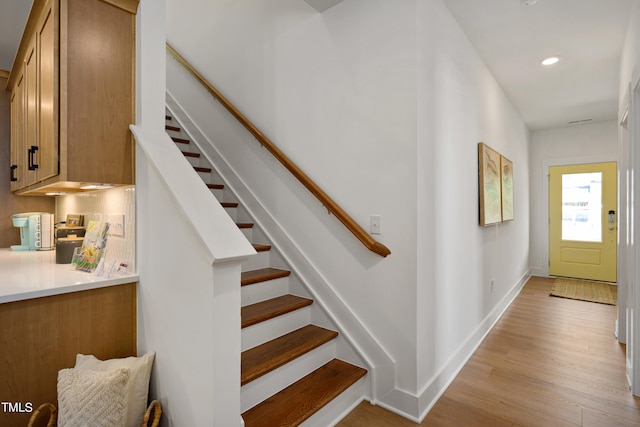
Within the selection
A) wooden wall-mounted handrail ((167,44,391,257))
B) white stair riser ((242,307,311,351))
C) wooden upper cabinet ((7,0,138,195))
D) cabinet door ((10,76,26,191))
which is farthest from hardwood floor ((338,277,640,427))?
cabinet door ((10,76,26,191))

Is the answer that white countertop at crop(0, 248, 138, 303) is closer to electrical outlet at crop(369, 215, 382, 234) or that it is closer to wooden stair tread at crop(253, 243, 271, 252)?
wooden stair tread at crop(253, 243, 271, 252)

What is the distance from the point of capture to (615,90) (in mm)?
4008

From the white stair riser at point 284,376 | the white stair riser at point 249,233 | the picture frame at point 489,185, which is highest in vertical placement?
the picture frame at point 489,185

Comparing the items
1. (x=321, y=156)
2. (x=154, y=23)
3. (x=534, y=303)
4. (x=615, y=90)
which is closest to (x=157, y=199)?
(x=154, y=23)

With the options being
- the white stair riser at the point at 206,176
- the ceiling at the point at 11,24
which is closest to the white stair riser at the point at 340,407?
the white stair riser at the point at 206,176

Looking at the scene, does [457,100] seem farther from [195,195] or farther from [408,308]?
[195,195]

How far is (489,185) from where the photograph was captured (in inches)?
128

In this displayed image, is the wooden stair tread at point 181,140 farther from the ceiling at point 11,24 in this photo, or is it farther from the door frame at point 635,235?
the door frame at point 635,235

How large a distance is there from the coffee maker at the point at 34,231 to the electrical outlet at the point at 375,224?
2.55 metres

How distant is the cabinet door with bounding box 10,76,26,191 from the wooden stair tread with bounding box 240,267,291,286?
162cm

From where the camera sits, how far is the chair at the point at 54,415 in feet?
4.17

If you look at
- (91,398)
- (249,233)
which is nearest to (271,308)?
(249,233)

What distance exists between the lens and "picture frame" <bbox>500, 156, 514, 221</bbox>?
3783 mm

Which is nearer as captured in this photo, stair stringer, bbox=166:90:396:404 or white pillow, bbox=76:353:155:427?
white pillow, bbox=76:353:155:427
